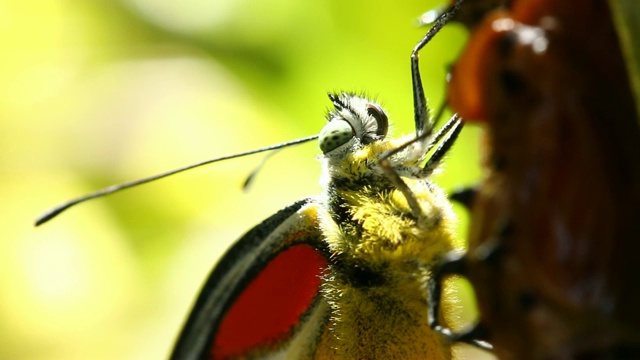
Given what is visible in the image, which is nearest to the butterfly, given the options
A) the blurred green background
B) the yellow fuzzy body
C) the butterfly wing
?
the yellow fuzzy body

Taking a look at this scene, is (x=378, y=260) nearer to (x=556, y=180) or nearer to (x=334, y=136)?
(x=334, y=136)

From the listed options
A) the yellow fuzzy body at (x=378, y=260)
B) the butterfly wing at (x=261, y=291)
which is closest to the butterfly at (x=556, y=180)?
the yellow fuzzy body at (x=378, y=260)

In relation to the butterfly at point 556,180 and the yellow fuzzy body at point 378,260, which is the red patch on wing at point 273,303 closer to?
the yellow fuzzy body at point 378,260

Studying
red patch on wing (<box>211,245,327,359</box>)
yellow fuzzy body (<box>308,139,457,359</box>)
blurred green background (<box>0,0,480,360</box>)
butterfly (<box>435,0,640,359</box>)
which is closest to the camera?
butterfly (<box>435,0,640,359</box>)

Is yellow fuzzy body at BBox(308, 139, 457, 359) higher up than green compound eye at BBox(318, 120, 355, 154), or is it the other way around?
green compound eye at BBox(318, 120, 355, 154)

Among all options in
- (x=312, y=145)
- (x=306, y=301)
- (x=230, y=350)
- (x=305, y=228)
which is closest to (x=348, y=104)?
(x=305, y=228)

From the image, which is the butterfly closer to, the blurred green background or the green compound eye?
the green compound eye
